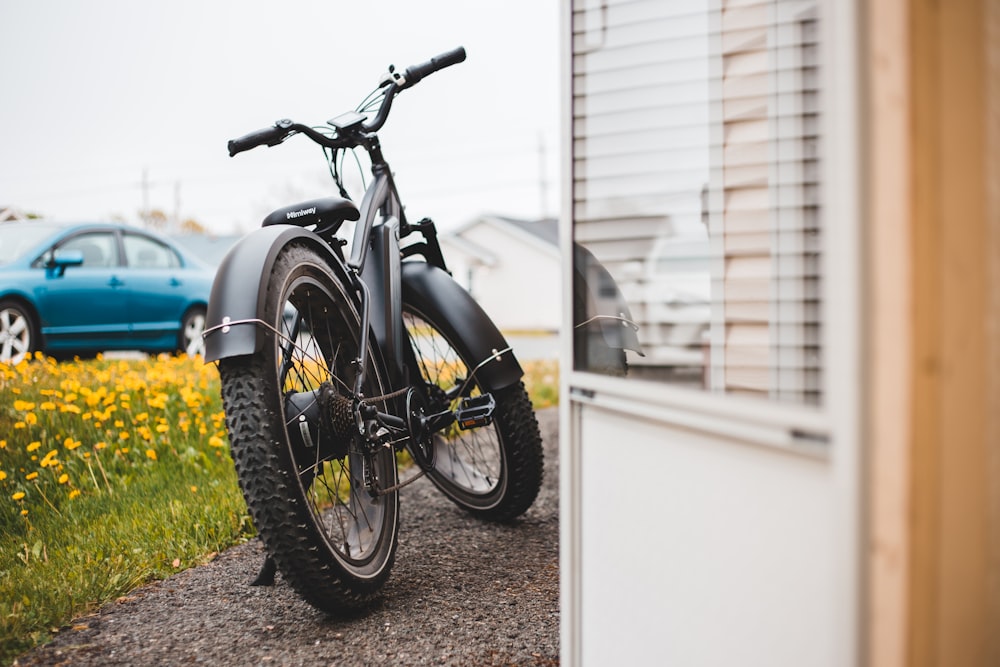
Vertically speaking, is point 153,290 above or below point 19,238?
below

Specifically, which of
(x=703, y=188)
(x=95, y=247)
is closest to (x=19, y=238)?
(x=95, y=247)

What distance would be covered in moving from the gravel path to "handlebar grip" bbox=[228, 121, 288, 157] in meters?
1.45

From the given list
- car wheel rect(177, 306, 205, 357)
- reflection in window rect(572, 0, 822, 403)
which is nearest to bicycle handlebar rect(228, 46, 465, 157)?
reflection in window rect(572, 0, 822, 403)

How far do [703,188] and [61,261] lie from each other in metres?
5.66

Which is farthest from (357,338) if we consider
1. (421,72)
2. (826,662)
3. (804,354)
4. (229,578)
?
(826,662)

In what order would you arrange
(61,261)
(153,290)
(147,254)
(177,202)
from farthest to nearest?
(177,202)
(147,254)
(153,290)
(61,261)

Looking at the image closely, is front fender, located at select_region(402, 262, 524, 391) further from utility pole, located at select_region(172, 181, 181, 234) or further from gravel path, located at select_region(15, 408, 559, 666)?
utility pole, located at select_region(172, 181, 181, 234)

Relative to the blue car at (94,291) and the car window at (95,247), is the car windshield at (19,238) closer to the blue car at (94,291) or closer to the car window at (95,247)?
the blue car at (94,291)

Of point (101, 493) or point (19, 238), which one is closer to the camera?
point (101, 493)

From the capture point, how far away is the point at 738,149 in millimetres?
2225

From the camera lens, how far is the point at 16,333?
5781mm

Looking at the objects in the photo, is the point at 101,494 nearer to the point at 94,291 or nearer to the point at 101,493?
the point at 101,493

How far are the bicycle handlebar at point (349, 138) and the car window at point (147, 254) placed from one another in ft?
16.4

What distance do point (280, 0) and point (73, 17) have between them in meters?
1.95
